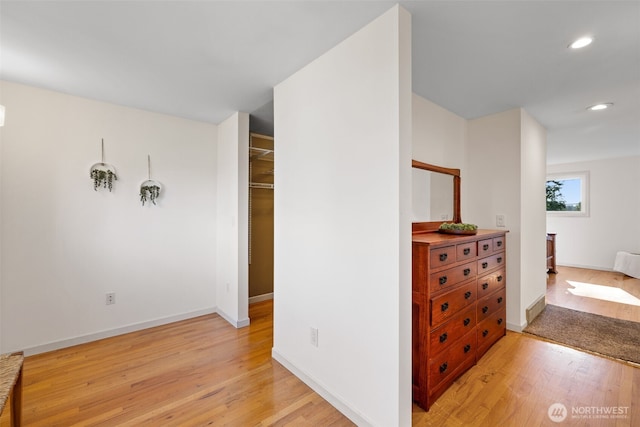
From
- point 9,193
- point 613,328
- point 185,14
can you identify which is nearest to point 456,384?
point 613,328

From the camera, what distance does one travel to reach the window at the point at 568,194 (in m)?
6.02

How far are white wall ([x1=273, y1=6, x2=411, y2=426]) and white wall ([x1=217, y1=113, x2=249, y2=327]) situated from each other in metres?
0.95

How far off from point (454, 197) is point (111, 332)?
12.9ft

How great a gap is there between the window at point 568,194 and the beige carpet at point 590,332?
13.1 ft

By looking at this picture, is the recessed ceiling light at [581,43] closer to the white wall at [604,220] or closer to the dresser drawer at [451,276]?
the dresser drawer at [451,276]

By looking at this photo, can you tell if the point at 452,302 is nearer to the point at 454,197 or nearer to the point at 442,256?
the point at 442,256

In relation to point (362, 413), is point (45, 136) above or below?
above

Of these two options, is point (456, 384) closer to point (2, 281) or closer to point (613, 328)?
point (613, 328)

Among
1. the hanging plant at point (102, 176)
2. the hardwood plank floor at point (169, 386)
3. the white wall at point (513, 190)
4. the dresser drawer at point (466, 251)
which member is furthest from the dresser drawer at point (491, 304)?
the hanging plant at point (102, 176)

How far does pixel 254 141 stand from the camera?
390 centimetres

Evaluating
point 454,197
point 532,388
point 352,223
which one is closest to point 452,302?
point 532,388

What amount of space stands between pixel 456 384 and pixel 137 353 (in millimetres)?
2698

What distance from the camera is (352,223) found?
176 cm

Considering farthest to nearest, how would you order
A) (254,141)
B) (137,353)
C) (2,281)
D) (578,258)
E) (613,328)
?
(578,258), (254,141), (613,328), (137,353), (2,281)
